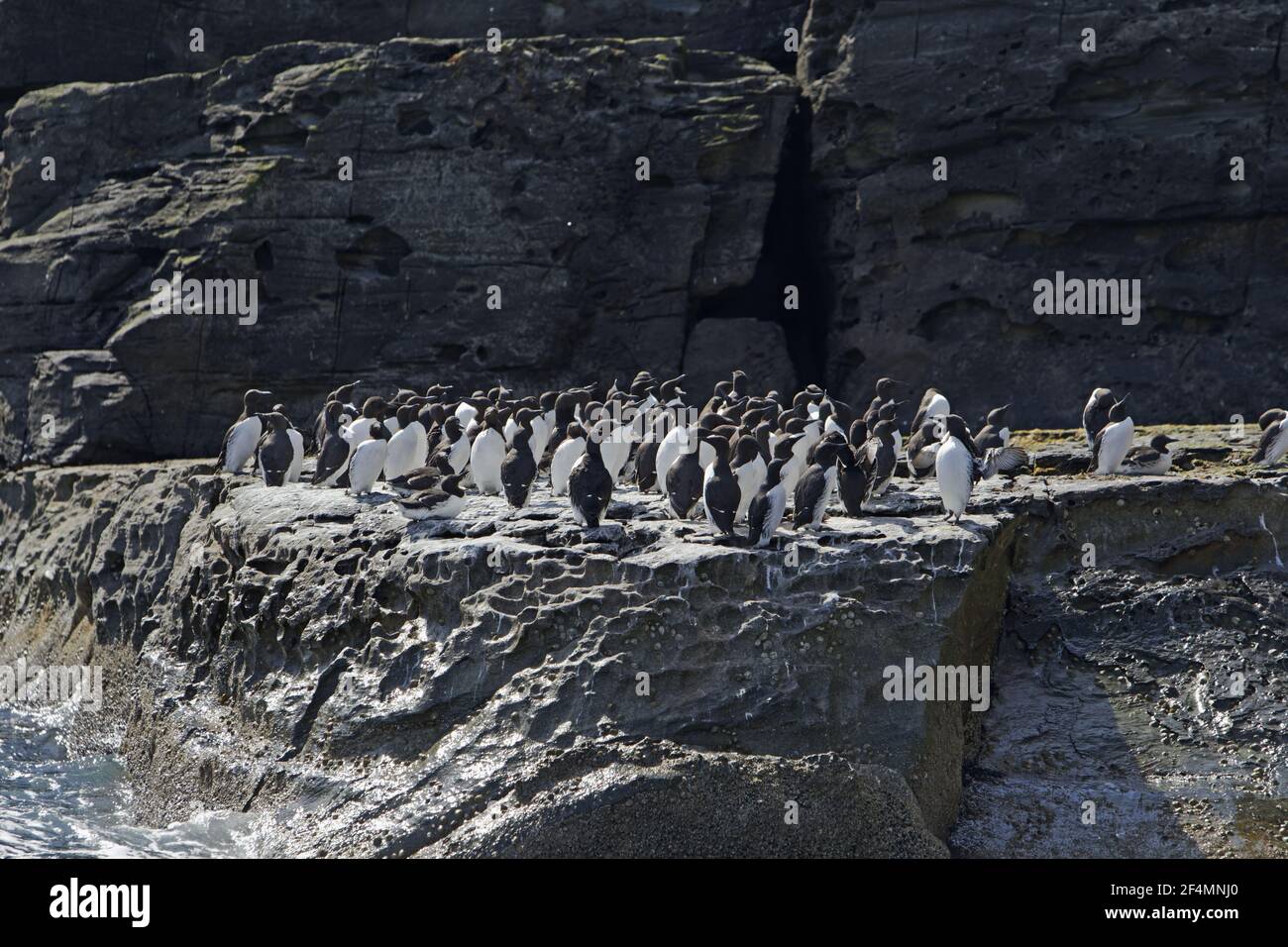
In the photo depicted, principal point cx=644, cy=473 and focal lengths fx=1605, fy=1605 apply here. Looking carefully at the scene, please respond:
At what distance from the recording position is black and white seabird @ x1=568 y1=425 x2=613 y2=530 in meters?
13.2

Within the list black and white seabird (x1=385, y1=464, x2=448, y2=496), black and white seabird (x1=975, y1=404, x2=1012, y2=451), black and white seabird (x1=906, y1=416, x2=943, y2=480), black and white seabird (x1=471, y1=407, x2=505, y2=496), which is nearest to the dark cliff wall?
black and white seabird (x1=975, y1=404, x2=1012, y2=451)

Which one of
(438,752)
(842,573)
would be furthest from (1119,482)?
(438,752)

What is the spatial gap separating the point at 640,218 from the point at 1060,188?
251 inches

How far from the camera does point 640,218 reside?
25.1m

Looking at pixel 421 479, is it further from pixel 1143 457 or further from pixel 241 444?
pixel 1143 457

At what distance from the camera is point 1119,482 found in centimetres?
1535

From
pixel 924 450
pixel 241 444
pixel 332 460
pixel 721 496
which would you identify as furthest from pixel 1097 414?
pixel 241 444

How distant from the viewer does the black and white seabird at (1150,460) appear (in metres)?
15.9

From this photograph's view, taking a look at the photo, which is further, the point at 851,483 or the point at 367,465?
the point at 367,465

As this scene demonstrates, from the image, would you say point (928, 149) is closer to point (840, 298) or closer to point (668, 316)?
point (840, 298)

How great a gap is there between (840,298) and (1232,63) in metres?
6.64

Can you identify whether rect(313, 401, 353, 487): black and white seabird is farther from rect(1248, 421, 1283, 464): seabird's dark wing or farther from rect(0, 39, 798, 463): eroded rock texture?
rect(1248, 421, 1283, 464): seabird's dark wing

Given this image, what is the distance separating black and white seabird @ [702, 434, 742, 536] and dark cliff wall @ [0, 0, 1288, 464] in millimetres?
12044

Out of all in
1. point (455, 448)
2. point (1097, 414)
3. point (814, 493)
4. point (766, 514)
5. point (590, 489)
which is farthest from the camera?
point (1097, 414)
